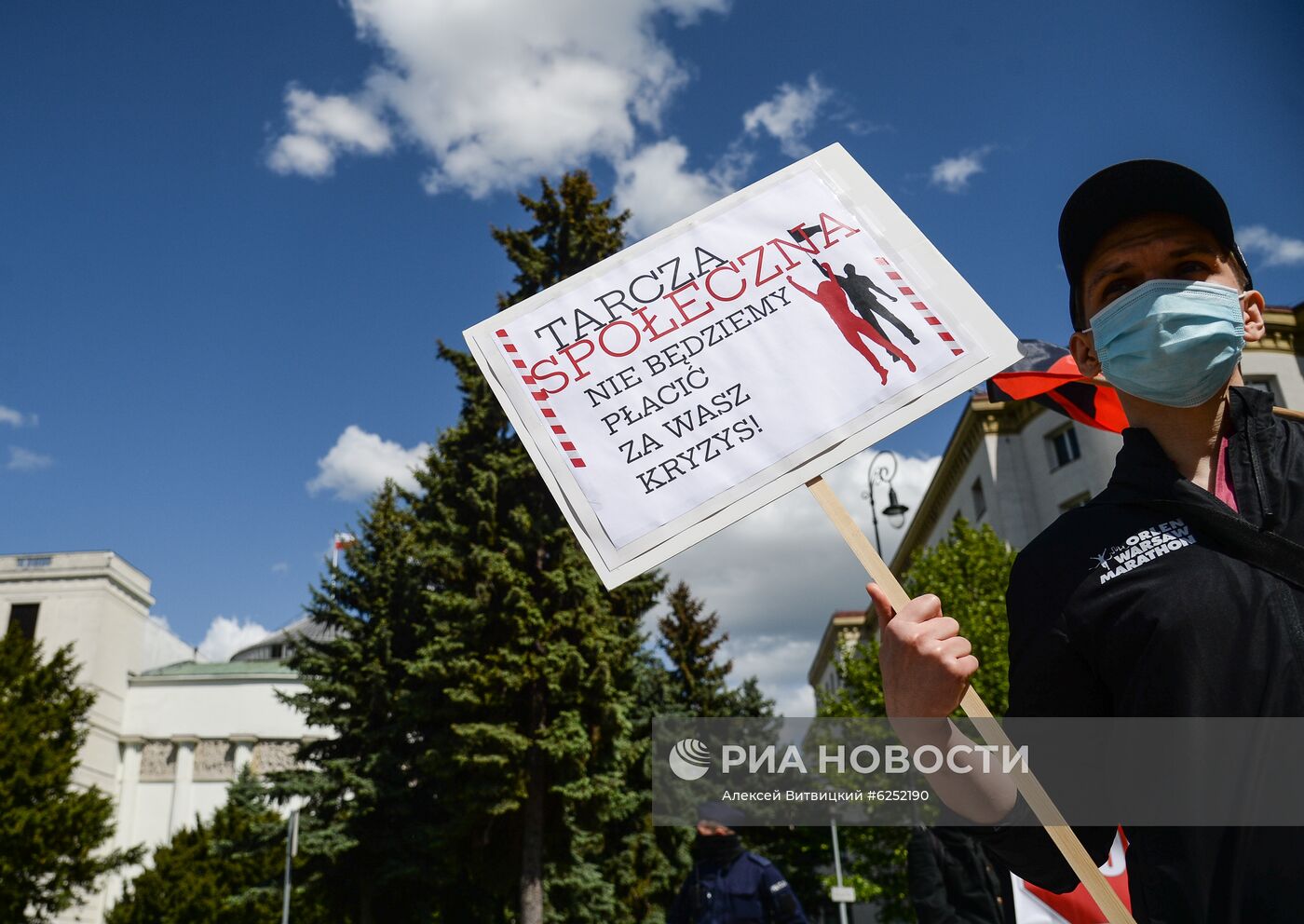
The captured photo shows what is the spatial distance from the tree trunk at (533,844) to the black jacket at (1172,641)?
779 inches

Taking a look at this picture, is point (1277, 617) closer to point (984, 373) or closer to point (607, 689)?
point (984, 373)

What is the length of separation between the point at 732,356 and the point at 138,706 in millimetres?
71276

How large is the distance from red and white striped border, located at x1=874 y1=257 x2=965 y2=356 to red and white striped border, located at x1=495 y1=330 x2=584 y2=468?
967mm

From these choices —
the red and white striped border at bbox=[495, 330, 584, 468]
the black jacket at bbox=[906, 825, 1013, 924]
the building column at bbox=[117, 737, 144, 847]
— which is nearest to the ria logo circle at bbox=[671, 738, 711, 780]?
the black jacket at bbox=[906, 825, 1013, 924]

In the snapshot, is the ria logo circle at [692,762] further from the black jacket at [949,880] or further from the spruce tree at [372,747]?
the black jacket at [949,880]

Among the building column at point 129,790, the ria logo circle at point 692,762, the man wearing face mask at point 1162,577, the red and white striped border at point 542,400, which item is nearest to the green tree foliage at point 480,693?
the ria logo circle at point 692,762

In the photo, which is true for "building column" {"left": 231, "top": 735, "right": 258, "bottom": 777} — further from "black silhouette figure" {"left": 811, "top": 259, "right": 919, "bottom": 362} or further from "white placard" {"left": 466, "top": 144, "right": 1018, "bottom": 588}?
"black silhouette figure" {"left": 811, "top": 259, "right": 919, "bottom": 362}

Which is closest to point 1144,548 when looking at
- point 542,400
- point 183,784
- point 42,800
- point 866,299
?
point 866,299

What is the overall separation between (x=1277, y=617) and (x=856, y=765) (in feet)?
78.9

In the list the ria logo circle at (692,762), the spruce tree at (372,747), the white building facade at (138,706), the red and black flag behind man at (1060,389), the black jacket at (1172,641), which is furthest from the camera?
the white building facade at (138,706)

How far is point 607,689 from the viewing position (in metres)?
20.9

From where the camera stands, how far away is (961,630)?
2595cm

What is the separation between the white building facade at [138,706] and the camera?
60375mm

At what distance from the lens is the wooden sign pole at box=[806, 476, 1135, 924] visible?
1630mm
